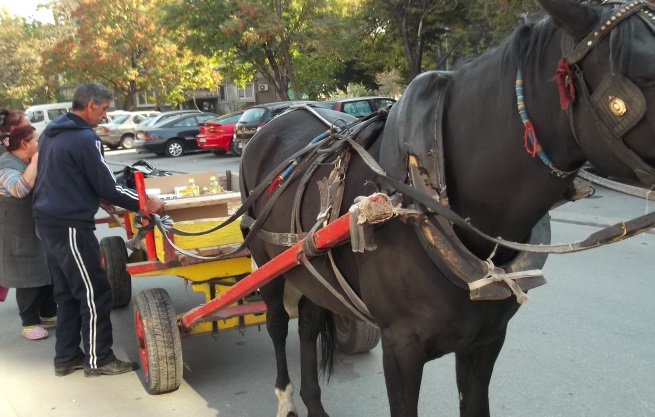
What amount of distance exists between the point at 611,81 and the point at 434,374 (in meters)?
3.03

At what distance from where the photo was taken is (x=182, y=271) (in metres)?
4.21

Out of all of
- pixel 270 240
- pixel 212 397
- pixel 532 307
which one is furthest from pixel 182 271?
pixel 532 307

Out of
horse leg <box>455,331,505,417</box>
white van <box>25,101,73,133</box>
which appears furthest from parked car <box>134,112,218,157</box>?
horse leg <box>455,331,505,417</box>

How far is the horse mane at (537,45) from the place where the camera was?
1.59 m

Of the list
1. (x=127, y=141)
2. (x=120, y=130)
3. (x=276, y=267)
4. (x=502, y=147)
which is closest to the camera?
(x=502, y=147)

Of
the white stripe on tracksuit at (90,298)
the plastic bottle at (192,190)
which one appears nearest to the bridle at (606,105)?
the white stripe on tracksuit at (90,298)

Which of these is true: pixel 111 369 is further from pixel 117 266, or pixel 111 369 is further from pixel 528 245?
pixel 528 245

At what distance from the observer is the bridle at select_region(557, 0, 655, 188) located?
1585 mm

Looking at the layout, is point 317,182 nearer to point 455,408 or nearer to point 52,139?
point 455,408

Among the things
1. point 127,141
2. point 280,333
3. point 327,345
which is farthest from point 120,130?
point 327,345

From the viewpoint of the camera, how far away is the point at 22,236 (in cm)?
528

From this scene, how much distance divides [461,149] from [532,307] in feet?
12.4

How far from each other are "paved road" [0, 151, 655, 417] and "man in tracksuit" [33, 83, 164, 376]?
39cm

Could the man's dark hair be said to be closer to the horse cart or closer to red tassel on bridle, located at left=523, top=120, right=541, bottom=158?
the horse cart
